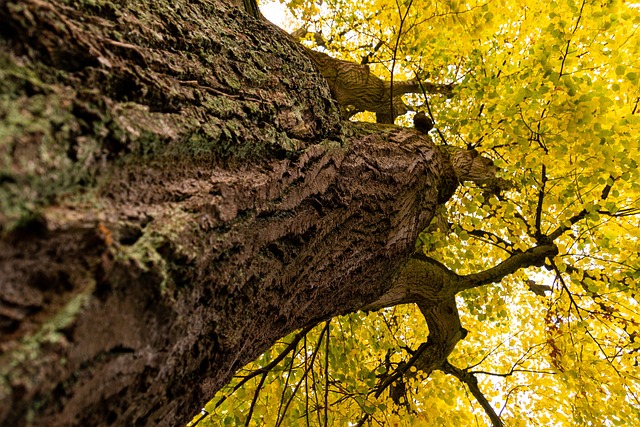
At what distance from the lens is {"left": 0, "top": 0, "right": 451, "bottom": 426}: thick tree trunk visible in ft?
1.96

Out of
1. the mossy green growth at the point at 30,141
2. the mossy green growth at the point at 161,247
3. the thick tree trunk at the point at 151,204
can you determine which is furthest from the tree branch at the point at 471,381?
the mossy green growth at the point at 30,141

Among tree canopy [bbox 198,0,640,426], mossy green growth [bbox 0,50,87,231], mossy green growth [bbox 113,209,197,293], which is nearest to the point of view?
mossy green growth [bbox 0,50,87,231]

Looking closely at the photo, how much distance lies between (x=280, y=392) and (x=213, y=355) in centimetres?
231

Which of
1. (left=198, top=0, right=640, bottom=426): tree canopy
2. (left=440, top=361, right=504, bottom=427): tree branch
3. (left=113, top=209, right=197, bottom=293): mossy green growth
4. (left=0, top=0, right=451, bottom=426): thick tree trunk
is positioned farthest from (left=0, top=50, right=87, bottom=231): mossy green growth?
(left=440, top=361, right=504, bottom=427): tree branch

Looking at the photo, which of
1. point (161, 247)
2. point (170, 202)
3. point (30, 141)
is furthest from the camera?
point (170, 202)

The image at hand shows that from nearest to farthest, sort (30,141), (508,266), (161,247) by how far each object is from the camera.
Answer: (30,141), (161,247), (508,266)

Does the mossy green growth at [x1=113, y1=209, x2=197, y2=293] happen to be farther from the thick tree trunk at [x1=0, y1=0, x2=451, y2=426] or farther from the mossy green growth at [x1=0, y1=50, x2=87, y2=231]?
the mossy green growth at [x1=0, y1=50, x2=87, y2=231]

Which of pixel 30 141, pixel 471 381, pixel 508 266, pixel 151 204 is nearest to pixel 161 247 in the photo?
pixel 151 204

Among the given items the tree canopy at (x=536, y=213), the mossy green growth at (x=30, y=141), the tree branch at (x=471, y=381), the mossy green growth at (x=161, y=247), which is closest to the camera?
the mossy green growth at (x=30, y=141)

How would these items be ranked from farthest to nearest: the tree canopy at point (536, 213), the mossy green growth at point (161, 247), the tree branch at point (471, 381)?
the tree branch at point (471, 381) → the tree canopy at point (536, 213) → the mossy green growth at point (161, 247)

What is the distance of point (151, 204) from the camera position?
84 cm

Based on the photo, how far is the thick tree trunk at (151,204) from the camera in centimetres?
60

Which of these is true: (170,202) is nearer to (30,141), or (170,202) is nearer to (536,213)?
(30,141)

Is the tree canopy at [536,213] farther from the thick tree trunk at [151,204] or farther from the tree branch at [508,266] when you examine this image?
the thick tree trunk at [151,204]
